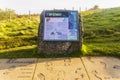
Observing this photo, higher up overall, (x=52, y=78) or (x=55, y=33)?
(x=55, y=33)

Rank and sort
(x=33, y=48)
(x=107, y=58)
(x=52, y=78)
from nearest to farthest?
(x=52, y=78) < (x=107, y=58) < (x=33, y=48)

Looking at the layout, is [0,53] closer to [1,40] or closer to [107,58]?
[1,40]

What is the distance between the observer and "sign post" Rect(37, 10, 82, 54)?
418 inches

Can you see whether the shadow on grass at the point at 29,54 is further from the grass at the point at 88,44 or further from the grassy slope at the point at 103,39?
the grassy slope at the point at 103,39

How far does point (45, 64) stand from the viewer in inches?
369

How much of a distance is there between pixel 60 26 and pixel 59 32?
0.22 metres

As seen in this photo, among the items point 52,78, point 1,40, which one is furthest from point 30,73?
point 1,40

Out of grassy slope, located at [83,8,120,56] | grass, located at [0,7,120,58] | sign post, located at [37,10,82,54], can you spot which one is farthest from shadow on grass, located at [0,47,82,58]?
grassy slope, located at [83,8,120,56]

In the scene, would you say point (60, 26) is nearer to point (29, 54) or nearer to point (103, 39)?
point (29, 54)

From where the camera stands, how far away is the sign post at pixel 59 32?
34.8ft

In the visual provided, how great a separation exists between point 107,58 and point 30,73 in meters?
2.92

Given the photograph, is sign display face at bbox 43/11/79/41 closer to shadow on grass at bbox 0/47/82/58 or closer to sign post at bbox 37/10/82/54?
sign post at bbox 37/10/82/54

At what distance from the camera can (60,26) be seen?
10.8 meters

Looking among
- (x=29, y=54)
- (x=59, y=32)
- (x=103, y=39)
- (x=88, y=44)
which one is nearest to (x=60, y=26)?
(x=59, y=32)
